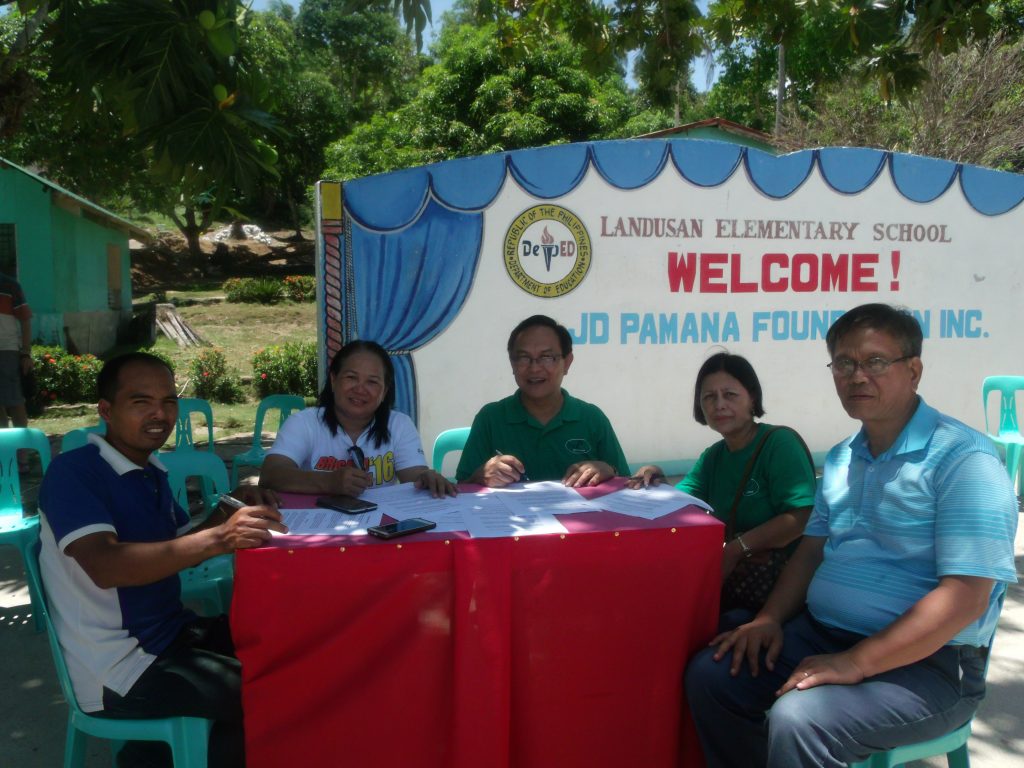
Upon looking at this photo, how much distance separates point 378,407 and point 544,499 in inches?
34.7

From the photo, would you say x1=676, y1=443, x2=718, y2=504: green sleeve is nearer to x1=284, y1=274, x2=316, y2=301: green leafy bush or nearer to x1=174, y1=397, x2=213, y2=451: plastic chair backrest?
x1=174, y1=397, x2=213, y2=451: plastic chair backrest

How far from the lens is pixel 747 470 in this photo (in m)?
2.77

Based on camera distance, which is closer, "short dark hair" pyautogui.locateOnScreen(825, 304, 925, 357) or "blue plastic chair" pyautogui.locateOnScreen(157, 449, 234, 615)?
"short dark hair" pyautogui.locateOnScreen(825, 304, 925, 357)

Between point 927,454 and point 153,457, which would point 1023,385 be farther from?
point 153,457

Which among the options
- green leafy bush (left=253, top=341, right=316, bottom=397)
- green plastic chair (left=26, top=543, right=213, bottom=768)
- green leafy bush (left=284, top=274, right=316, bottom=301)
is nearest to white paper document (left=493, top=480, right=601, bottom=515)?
green plastic chair (left=26, top=543, right=213, bottom=768)

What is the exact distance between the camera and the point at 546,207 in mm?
5871

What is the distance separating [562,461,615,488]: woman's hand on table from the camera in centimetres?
277

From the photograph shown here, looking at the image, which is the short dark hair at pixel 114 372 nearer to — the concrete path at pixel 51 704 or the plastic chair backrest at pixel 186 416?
the concrete path at pixel 51 704

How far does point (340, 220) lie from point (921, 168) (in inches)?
181

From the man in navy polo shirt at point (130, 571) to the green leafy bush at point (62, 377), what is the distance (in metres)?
10.3

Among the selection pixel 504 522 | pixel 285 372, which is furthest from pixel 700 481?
pixel 285 372

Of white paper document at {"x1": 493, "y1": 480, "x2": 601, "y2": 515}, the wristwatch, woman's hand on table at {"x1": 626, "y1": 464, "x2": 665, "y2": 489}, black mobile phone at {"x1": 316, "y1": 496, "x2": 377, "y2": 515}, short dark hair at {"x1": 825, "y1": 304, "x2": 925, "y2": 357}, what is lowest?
the wristwatch

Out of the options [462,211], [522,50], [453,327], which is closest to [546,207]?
[462,211]

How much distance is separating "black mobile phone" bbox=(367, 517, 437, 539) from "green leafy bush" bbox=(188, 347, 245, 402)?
10.2 meters
